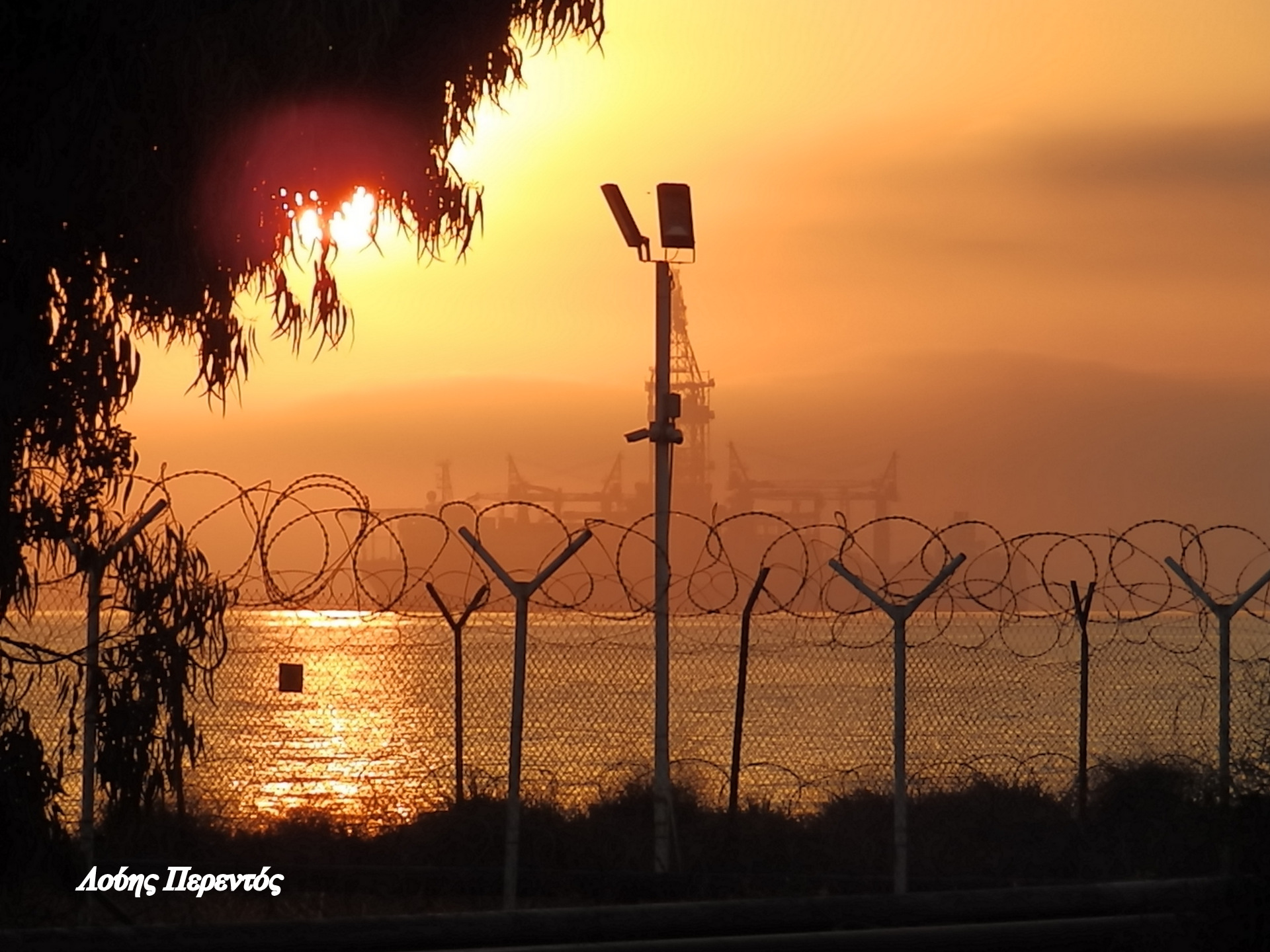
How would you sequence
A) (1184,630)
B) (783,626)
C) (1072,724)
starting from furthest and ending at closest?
(783,626) → (1184,630) → (1072,724)

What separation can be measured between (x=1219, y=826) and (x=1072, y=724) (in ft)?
108

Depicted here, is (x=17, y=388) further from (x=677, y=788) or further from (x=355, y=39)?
(x=677, y=788)

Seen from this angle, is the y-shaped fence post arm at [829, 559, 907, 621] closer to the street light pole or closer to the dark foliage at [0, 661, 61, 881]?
the street light pole

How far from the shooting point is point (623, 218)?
454 inches

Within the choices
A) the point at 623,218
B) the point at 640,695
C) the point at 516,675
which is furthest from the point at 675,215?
the point at 640,695

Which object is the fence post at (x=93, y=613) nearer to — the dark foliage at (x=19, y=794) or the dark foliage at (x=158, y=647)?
the dark foliage at (x=158, y=647)

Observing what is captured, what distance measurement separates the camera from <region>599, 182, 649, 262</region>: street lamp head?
11523 millimetres

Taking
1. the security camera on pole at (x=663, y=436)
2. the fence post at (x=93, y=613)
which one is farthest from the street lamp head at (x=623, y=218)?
the fence post at (x=93, y=613)

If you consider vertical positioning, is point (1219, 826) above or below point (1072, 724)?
above

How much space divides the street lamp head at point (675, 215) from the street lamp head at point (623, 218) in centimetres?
17

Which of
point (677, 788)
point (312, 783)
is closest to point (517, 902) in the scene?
point (677, 788)

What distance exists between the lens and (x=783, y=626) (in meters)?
101

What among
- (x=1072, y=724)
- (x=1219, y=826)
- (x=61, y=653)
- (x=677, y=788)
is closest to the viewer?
(x=61, y=653)

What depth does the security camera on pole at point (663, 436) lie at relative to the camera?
11.0 metres
